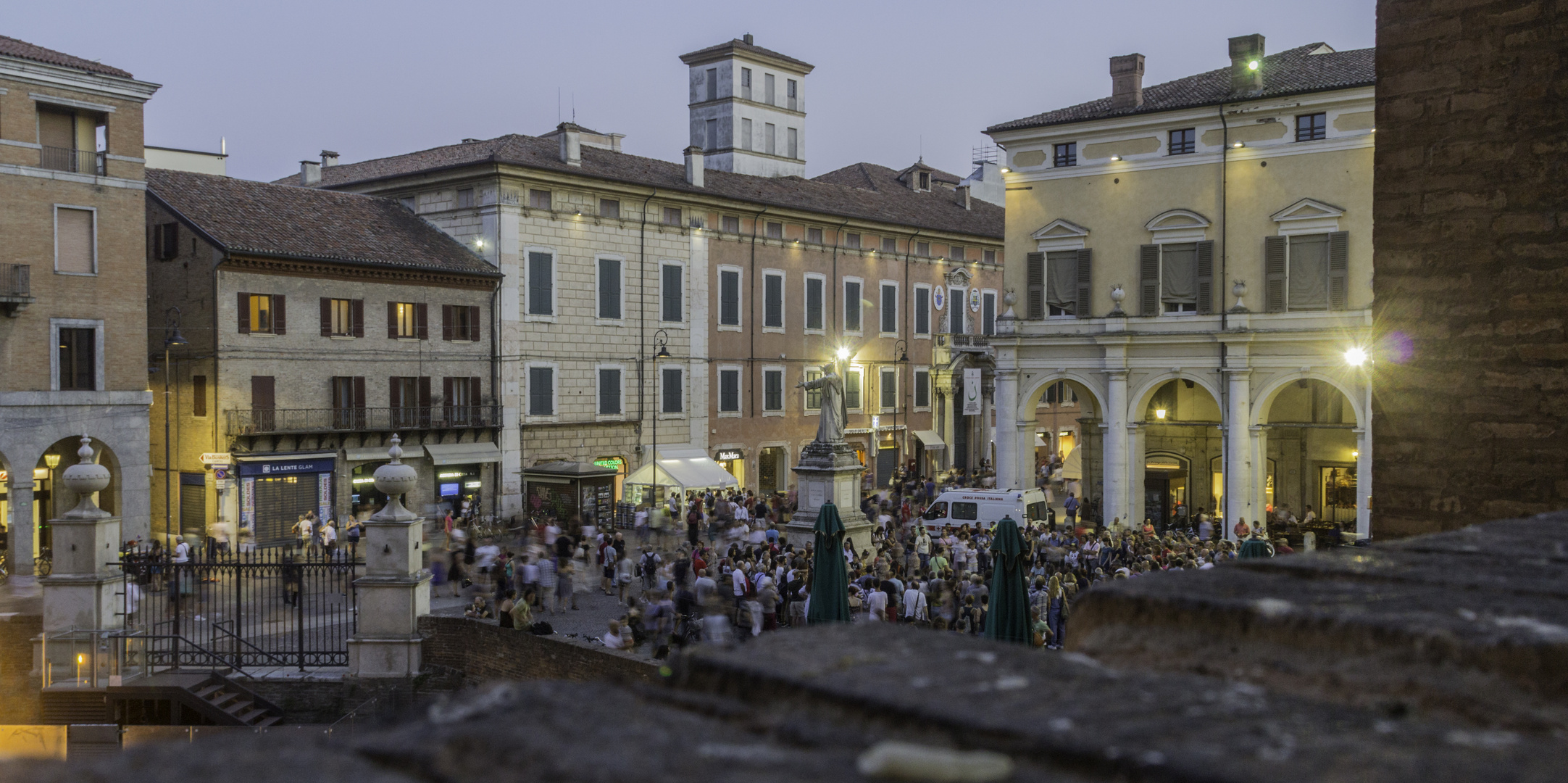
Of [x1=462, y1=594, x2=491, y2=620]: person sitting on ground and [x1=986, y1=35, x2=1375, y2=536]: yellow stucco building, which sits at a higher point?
[x1=986, y1=35, x2=1375, y2=536]: yellow stucco building

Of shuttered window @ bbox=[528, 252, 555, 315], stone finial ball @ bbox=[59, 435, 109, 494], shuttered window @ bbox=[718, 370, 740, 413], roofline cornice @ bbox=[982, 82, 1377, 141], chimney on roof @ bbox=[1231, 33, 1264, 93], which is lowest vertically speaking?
stone finial ball @ bbox=[59, 435, 109, 494]

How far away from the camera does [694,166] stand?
1663 inches

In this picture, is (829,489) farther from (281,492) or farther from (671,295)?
(671,295)

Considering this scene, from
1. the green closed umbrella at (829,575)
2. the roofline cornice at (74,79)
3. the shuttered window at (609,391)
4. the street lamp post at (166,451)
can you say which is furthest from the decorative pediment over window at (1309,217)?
the roofline cornice at (74,79)

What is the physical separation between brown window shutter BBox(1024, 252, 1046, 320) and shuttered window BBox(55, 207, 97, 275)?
22.4 meters

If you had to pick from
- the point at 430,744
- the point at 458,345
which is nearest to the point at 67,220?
the point at 458,345

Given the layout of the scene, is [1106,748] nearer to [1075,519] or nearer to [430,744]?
[430,744]

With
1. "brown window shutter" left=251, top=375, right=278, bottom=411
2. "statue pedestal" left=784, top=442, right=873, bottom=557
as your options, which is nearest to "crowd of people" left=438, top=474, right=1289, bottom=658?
"statue pedestal" left=784, top=442, right=873, bottom=557

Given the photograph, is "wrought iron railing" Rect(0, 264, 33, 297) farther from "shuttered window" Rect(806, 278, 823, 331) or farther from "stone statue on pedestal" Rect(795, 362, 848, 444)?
"shuttered window" Rect(806, 278, 823, 331)

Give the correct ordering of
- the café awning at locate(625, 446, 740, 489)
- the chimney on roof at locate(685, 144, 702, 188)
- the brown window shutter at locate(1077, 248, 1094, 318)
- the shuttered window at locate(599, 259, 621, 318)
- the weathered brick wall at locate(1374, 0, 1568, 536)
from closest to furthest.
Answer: the weathered brick wall at locate(1374, 0, 1568, 536) → the brown window shutter at locate(1077, 248, 1094, 318) → the café awning at locate(625, 446, 740, 489) → the shuttered window at locate(599, 259, 621, 318) → the chimney on roof at locate(685, 144, 702, 188)

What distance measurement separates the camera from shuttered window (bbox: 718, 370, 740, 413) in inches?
1711

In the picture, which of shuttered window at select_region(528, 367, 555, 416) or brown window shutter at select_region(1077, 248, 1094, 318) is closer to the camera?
brown window shutter at select_region(1077, 248, 1094, 318)

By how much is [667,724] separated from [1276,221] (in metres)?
31.5

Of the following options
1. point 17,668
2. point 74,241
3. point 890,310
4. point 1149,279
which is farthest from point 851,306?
point 17,668
